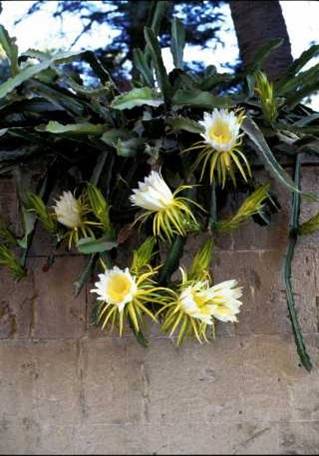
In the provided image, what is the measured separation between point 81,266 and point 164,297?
308mm

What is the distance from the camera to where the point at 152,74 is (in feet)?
5.57

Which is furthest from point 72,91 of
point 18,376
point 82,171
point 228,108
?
point 18,376

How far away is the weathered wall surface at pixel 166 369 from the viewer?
4.91 feet

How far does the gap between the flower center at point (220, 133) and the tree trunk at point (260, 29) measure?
3.88 feet

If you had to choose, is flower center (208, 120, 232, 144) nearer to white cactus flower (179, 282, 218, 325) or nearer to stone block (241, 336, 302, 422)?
white cactus flower (179, 282, 218, 325)

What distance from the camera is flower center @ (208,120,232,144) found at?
1.38 meters

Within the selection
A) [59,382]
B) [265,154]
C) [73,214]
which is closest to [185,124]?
[265,154]

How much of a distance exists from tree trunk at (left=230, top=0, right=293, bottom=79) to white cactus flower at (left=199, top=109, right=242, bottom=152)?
1.17m

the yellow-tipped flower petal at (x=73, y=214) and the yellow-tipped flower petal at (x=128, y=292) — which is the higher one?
the yellow-tipped flower petal at (x=73, y=214)

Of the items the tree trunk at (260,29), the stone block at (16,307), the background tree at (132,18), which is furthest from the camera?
the background tree at (132,18)

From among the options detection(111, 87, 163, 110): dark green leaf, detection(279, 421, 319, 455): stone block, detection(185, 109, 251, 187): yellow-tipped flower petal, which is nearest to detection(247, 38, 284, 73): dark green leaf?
detection(185, 109, 251, 187): yellow-tipped flower petal

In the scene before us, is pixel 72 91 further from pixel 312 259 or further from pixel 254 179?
pixel 312 259

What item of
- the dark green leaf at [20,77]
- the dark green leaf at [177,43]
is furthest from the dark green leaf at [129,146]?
the dark green leaf at [177,43]

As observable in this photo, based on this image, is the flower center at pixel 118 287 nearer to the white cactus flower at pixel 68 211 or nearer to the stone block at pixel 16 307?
the white cactus flower at pixel 68 211
